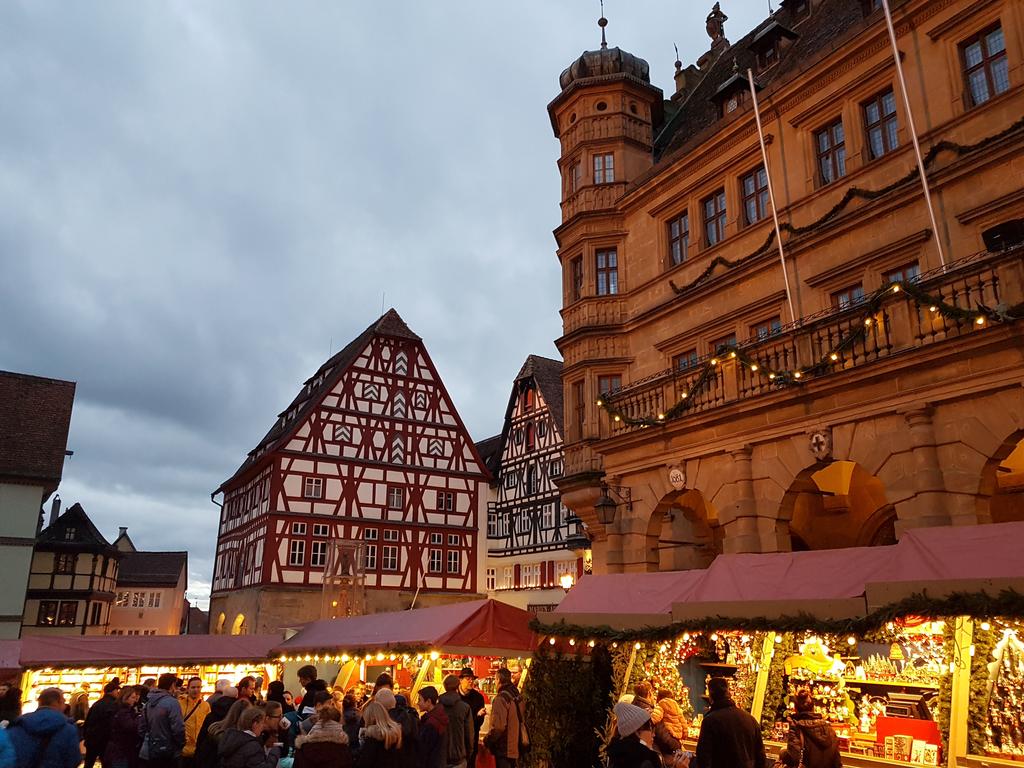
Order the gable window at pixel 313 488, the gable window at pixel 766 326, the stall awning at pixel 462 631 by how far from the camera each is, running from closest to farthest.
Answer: the stall awning at pixel 462 631 < the gable window at pixel 766 326 < the gable window at pixel 313 488

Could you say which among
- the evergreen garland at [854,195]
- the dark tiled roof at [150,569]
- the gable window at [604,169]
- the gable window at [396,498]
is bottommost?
the dark tiled roof at [150,569]

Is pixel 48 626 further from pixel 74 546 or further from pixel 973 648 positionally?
pixel 973 648

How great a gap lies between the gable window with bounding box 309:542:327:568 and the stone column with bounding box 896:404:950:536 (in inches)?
1270

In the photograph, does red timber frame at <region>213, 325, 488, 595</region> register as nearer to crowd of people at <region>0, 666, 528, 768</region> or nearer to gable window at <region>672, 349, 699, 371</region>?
gable window at <region>672, 349, 699, 371</region>

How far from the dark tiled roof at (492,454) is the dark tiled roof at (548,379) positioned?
18.0 feet

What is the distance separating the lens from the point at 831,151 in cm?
1606

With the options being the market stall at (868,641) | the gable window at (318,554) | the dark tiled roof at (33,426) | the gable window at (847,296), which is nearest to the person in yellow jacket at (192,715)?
the market stall at (868,641)

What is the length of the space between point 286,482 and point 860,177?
31160 mm

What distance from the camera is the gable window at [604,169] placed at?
21.6m

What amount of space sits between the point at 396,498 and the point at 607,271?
24.7 m

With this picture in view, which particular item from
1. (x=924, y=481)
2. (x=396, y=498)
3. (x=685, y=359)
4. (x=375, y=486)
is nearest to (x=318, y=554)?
(x=375, y=486)

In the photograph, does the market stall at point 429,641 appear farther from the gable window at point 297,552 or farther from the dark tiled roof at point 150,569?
the dark tiled roof at point 150,569

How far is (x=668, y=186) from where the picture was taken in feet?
65.2

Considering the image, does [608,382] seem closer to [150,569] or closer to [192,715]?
[192,715]
